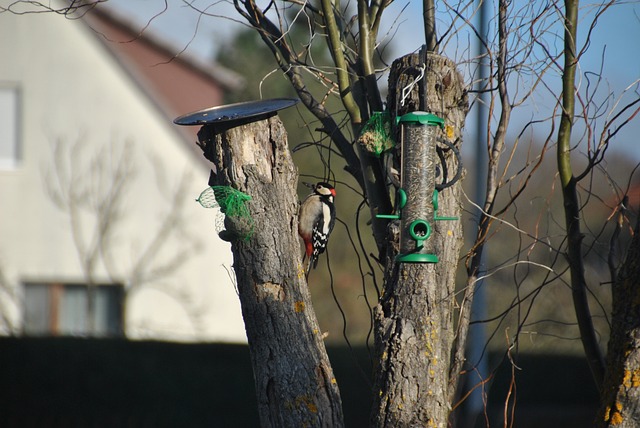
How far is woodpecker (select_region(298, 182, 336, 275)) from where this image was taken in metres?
4.84

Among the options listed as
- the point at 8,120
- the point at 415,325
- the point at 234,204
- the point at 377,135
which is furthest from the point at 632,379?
the point at 8,120

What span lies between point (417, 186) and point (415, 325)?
51 cm

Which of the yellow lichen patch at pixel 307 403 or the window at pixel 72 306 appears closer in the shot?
the yellow lichen patch at pixel 307 403

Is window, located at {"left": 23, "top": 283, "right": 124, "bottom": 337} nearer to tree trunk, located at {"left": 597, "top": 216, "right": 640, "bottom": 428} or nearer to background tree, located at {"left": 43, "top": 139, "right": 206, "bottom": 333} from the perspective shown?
background tree, located at {"left": 43, "top": 139, "right": 206, "bottom": 333}

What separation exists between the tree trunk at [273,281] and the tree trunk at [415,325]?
24cm

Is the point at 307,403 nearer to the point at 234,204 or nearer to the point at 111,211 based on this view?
the point at 234,204

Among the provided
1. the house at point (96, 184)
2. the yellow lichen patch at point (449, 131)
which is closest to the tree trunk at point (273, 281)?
the yellow lichen patch at point (449, 131)

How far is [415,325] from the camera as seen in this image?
2756mm

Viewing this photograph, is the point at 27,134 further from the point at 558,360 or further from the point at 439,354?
the point at 439,354

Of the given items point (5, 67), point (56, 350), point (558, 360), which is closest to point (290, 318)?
point (56, 350)

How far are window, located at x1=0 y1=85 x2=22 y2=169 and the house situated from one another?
0.05ft

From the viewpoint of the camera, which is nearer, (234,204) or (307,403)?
(307,403)

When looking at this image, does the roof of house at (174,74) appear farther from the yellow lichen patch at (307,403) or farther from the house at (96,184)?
the yellow lichen patch at (307,403)

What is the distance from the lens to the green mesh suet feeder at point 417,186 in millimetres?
2840
